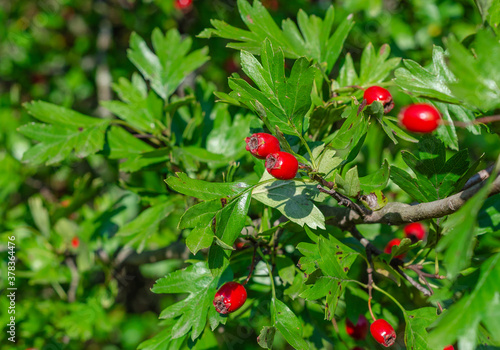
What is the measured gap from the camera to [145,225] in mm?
1273

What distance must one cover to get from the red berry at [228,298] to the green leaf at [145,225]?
38 centimetres

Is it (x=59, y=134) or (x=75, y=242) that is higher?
(x=59, y=134)

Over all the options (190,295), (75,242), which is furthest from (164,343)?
(75,242)

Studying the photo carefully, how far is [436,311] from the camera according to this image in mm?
965

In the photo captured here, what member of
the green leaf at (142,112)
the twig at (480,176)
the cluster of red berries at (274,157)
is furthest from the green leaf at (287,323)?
the green leaf at (142,112)

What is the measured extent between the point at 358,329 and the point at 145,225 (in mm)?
812

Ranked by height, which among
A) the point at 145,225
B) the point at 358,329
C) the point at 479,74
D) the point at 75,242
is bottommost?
the point at 75,242

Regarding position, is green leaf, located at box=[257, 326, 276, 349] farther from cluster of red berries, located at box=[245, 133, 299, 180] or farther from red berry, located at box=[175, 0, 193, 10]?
red berry, located at box=[175, 0, 193, 10]

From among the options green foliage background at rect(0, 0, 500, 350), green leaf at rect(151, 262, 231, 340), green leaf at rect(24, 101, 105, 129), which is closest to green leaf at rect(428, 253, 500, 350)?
green foliage background at rect(0, 0, 500, 350)

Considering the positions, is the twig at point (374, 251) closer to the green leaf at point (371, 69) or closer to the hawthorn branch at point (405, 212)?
the hawthorn branch at point (405, 212)

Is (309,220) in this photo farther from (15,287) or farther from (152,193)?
(15,287)

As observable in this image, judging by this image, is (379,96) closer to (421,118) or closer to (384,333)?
(421,118)

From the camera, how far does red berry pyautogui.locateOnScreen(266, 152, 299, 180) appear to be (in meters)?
0.75

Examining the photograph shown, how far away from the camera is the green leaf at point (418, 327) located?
93cm
